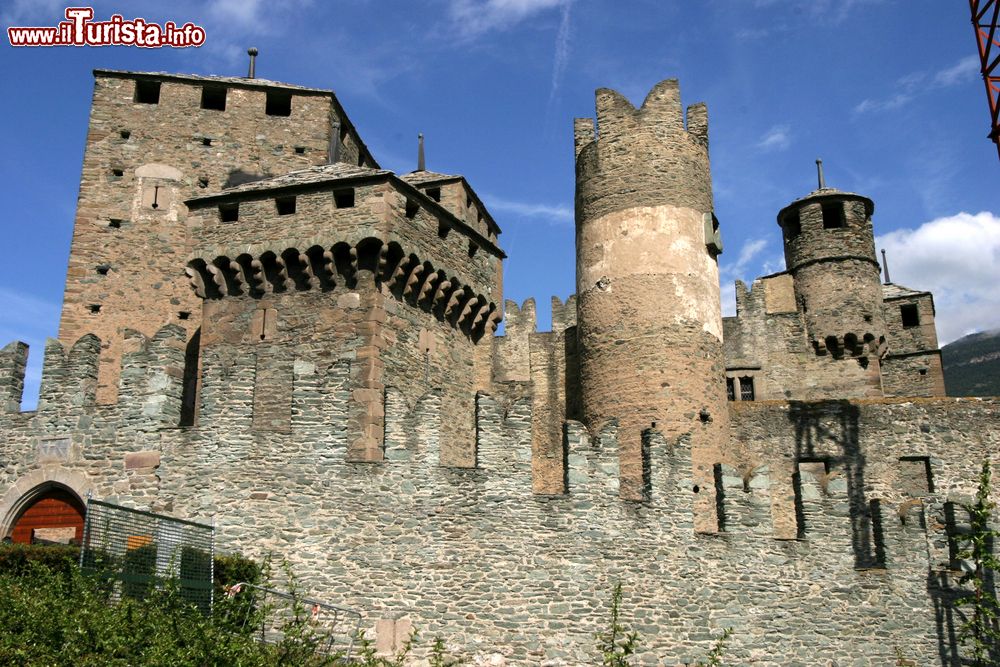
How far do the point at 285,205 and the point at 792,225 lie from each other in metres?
17.3

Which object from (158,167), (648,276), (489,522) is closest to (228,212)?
(158,167)

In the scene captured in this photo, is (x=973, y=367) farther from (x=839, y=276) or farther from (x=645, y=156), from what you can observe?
(x=645, y=156)

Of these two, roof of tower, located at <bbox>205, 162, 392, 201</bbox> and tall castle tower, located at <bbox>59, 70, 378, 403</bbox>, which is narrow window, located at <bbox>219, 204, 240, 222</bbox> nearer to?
roof of tower, located at <bbox>205, 162, 392, 201</bbox>

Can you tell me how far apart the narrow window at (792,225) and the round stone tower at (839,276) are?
0.11 feet

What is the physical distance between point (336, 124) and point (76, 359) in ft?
40.8

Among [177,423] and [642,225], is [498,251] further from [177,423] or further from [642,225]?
[177,423]

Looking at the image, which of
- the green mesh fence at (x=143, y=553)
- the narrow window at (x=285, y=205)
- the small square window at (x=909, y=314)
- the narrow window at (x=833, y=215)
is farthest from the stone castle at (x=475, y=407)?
the small square window at (x=909, y=314)

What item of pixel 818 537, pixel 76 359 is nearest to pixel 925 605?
pixel 818 537

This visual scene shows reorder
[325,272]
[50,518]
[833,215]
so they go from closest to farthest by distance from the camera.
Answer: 1. [50,518]
2. [325,272]
3. [833,215]

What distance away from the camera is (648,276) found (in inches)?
819

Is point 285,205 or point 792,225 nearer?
point 285,205

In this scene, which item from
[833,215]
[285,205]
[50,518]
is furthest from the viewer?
[833,215]

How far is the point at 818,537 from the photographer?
15.3 m

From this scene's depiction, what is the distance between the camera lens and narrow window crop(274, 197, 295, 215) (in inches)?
736
